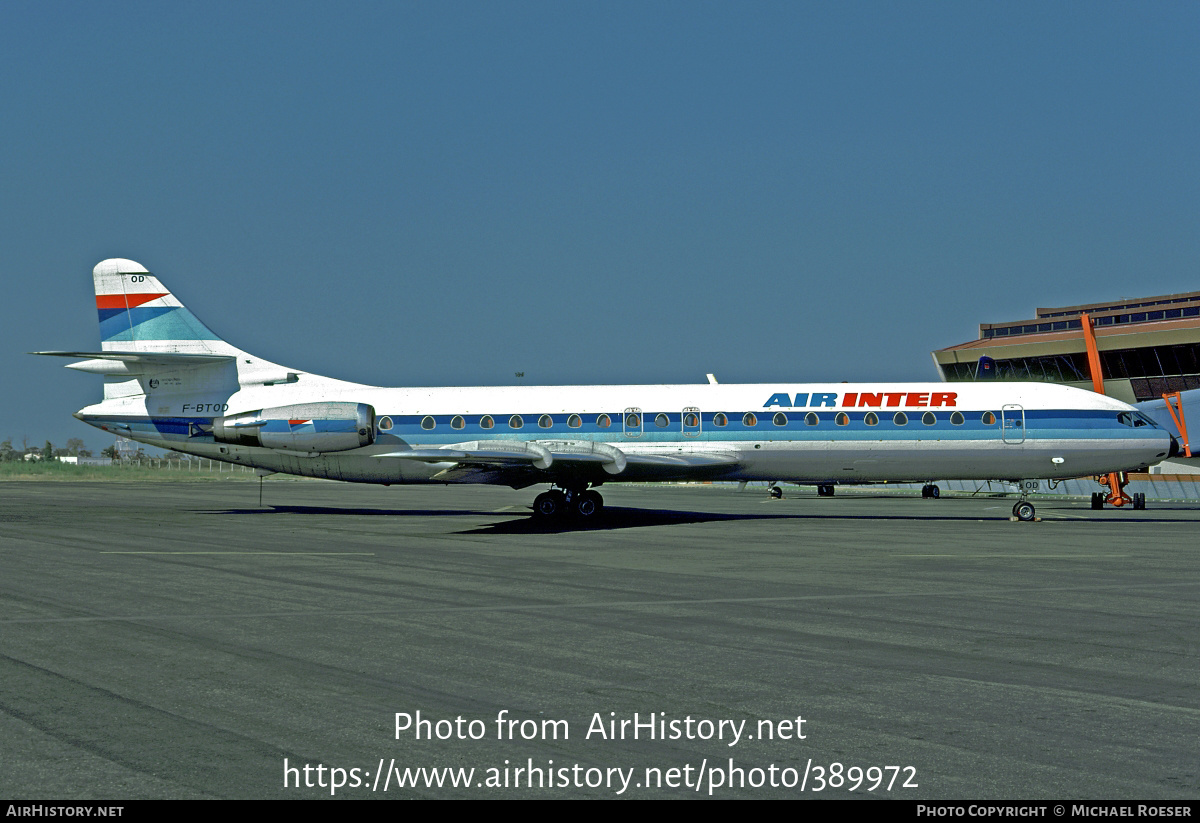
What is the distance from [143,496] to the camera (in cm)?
4616

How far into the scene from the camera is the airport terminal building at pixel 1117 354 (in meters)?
66.7

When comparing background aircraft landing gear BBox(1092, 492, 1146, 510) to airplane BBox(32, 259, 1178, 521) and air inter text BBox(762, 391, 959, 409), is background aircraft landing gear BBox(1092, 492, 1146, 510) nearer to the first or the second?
airplane BBox(32, 259, 1178, 521)

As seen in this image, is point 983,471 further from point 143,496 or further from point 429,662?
point 143,496

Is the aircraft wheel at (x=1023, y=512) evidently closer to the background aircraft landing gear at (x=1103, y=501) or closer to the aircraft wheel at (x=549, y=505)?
the background aircraft landing gear at (x=1103, y=501)

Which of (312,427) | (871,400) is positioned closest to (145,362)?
(312,427)

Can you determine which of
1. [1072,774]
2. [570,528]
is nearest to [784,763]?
[1072,774]

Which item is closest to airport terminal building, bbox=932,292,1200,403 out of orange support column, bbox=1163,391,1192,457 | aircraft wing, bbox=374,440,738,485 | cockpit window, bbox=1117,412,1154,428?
orange support column, bbox=1163,391,1192,457

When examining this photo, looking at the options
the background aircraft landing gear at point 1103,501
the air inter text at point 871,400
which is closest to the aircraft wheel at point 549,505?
the air inter text at point 871,400

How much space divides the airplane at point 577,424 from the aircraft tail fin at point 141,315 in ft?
0.14

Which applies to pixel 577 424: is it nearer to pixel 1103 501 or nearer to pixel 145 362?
pixel 145 362

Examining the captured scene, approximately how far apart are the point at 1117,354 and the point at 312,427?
58257 millimetres

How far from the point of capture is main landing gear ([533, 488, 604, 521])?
96.6ft

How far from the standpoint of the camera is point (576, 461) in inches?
1101

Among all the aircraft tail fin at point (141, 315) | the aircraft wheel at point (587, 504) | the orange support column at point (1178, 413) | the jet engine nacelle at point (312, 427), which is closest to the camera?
the aircraft wheel at point (587, 504)
